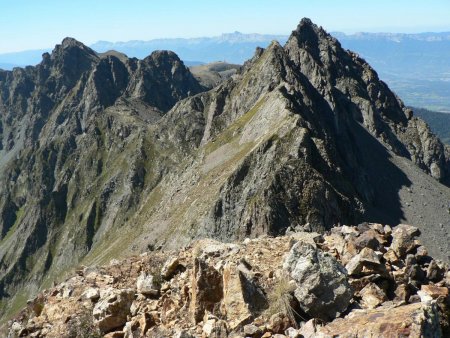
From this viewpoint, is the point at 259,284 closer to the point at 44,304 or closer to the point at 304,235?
the point at 304,235

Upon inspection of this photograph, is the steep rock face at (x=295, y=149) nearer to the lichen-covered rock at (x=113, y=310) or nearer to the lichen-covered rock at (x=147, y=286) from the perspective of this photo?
the lichen-covered rock at (x=147, y=286)

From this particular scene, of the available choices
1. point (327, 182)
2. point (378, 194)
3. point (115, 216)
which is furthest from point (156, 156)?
point (327, 182)

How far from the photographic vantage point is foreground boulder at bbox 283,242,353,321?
14531 mm

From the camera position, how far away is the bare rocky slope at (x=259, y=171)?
7231 centimetres

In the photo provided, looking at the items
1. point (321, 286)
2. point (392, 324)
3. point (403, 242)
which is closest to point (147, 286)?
point (321, 286)

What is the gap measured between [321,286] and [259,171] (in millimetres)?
59478

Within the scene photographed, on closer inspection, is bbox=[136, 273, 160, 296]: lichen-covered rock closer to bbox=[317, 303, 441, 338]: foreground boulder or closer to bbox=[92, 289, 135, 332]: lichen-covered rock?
bbox=[92, 289, 135, 332]: lichen-covered rock

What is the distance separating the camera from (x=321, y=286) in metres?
14.7

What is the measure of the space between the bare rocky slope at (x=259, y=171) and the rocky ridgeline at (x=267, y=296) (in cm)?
1334

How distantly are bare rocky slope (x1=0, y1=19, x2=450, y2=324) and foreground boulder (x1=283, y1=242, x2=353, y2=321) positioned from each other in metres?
15.8

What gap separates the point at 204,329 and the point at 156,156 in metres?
144

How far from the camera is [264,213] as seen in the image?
67625mm

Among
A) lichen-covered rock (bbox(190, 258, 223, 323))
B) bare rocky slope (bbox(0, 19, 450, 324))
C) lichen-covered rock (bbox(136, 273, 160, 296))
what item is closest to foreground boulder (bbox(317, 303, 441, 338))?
lichen-covered rock (bbox(190, 258, 223, 323))

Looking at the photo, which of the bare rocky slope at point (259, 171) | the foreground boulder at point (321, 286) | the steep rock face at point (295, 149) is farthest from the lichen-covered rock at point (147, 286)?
the steep rock face at point (295, 149)
